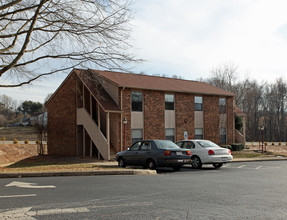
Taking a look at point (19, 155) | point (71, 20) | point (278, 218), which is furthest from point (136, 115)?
point (278, 218)

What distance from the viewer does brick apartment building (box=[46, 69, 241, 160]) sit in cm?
2417

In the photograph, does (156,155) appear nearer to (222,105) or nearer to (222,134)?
(222,134)

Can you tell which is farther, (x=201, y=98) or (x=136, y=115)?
(x=201, y=98)

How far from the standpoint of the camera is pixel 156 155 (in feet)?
50.6

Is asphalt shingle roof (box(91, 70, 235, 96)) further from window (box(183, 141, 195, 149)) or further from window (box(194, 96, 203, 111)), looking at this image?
window (box(183, 141, 195, 149))

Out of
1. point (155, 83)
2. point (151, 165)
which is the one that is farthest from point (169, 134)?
point (151, 165)

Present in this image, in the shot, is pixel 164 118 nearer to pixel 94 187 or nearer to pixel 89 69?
pixel 89 69

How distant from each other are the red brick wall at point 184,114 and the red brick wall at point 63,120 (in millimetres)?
8541

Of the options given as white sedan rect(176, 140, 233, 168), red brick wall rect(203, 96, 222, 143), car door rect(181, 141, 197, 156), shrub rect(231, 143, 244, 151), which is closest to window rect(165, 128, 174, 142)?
red brick wall rect(203, 96, 222, 143)

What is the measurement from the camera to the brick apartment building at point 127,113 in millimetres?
24172

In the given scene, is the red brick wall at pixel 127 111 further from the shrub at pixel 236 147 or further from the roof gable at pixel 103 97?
the shrub at pixel 236 147

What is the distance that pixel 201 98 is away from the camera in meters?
30.2

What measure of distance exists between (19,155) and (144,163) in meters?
20.4

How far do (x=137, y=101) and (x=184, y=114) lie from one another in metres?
5.12
